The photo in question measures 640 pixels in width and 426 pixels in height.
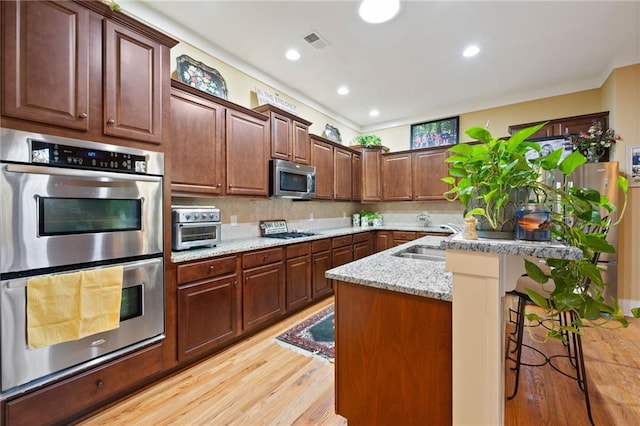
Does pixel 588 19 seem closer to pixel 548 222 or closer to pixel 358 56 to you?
pixel 358 56

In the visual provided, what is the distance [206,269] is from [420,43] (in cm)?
308

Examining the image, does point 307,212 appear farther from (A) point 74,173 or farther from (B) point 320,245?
(A) point 74,173

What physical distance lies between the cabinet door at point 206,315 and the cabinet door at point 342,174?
98.3 inches

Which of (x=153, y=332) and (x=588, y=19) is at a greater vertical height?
(x=588, y=19)

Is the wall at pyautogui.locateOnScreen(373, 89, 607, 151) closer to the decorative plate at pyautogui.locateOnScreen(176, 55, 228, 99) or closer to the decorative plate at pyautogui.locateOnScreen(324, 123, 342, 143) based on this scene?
the decorative plate at pyautogui.locateOnScreen(324, 123, 342, 143)

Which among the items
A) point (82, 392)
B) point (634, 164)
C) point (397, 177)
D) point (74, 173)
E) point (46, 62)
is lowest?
point (82, 392)

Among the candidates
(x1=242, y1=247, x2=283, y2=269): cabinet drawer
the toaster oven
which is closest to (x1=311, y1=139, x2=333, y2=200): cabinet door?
(x1=242, y1=247, x2=283, y2=269): cabinet drawer

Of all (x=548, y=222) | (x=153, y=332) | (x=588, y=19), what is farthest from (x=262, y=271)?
(x=588, y=19)

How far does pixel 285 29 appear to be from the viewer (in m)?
2.61

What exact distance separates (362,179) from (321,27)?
Result: 2834 millimetres

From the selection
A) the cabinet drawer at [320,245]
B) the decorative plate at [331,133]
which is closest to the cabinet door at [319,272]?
the cabinet drawer at [320,245]

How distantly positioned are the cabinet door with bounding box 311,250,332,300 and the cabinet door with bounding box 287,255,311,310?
8 cm

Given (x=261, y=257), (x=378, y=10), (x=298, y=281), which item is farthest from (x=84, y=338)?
(x=378, y=10)

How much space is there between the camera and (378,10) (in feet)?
7.48
